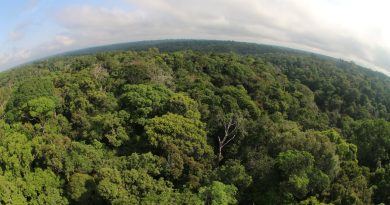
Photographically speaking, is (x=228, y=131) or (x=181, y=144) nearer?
(x=181, y=144)

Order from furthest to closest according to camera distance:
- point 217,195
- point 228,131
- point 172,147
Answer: point 228,131, point 172,147, point 217,195

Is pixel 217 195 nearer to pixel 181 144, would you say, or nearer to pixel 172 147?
pixel 172 147

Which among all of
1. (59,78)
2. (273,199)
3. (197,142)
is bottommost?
(273,199)

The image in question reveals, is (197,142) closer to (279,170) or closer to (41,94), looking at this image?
(279,170)

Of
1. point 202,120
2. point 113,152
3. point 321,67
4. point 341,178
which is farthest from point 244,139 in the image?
point 321,67

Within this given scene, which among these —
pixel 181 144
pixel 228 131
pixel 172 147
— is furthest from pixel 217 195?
pixel 228 131

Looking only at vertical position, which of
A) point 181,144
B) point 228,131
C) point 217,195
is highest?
point 181,144

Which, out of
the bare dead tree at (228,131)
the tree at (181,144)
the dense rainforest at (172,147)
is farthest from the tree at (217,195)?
the bare dead tree at (228,131)
